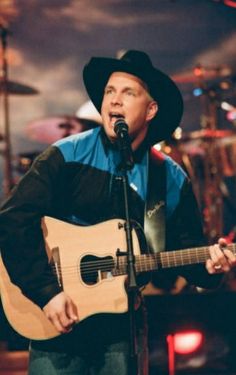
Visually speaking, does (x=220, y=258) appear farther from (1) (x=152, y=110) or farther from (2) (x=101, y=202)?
(1) (x=152, y=110)

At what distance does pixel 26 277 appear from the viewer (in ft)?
7.60

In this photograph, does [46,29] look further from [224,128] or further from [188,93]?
[224,128]

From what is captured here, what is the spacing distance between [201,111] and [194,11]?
1502 millimetres

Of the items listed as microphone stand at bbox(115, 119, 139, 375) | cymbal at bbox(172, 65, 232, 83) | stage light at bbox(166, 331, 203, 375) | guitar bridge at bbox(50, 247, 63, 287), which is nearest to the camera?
microphone stand at bbox(115, 119, 139, 375)

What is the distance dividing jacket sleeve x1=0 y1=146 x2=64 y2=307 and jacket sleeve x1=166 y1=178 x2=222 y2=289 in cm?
79

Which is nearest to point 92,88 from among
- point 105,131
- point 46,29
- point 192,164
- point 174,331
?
point 105,131

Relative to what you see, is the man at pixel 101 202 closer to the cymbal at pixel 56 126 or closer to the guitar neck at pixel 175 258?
the guitar neck at pixel 175 258

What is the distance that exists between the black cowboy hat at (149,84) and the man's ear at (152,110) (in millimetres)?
35

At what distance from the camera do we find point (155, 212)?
2.65 m

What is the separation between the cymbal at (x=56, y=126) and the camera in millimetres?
6219

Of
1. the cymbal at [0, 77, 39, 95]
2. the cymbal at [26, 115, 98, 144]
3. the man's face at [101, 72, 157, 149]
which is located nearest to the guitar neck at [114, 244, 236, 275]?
the man's face at [101, 72, 157, 149]

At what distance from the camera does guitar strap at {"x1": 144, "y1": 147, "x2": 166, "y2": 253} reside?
103 inches

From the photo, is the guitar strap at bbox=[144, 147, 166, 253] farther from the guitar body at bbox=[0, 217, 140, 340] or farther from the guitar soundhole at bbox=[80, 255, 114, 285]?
the guitar soundhole at bbox=[80, 255, 114, 285]

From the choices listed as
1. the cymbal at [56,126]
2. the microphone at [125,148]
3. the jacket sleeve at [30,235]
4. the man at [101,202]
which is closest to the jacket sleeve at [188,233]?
the man at [101,202]
